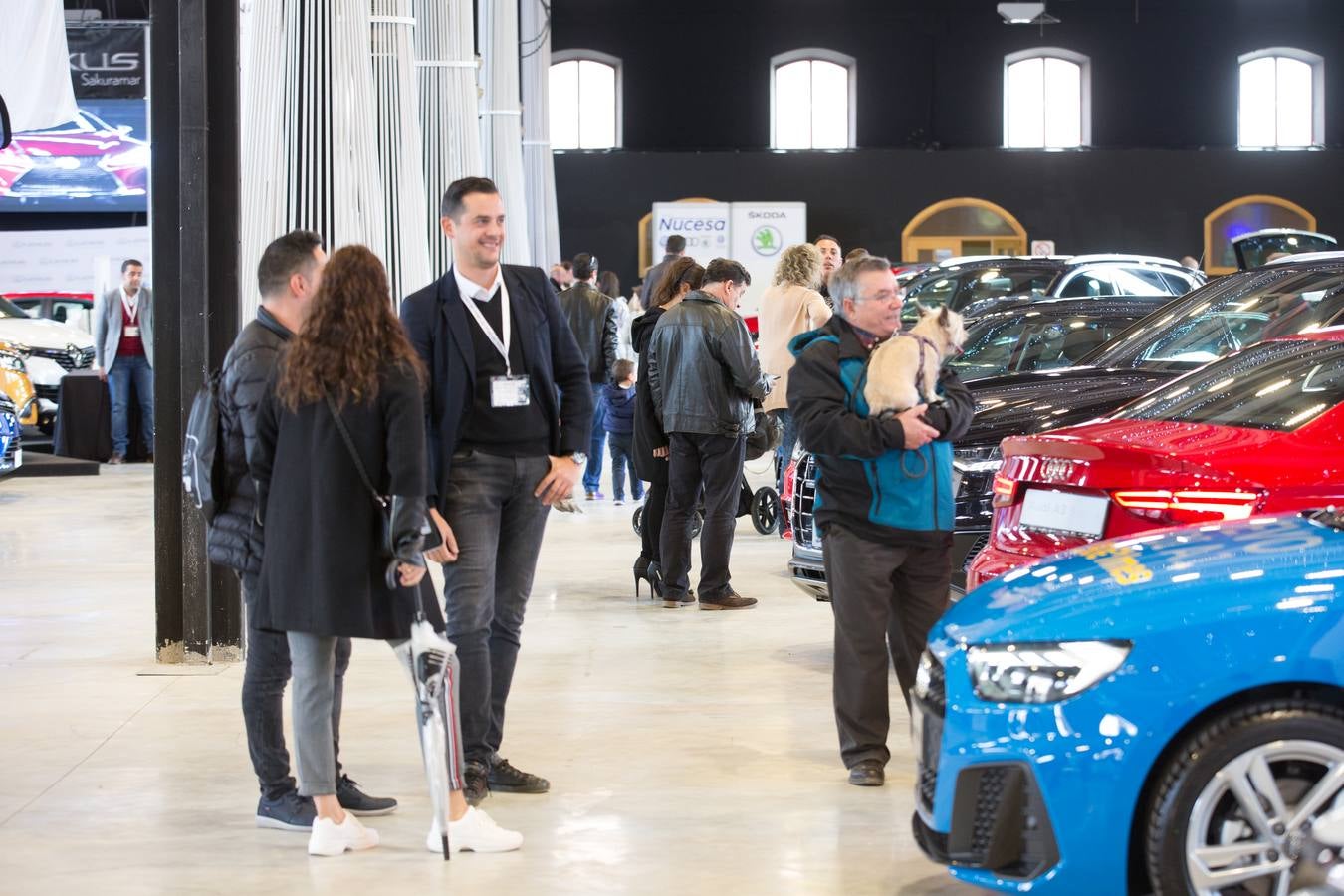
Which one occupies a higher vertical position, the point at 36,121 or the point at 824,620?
the point at 36,121

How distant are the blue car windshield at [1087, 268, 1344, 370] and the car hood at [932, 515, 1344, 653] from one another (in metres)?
3.98

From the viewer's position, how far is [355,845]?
15.5 feet

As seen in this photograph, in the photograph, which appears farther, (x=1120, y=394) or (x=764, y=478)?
(x=764, y=478)

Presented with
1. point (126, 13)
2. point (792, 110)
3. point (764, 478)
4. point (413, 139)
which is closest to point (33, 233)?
point (126, 13)

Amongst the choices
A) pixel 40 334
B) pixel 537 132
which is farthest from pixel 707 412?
pixel 537 132

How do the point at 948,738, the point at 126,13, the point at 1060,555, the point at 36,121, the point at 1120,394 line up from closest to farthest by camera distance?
the point at 948,738, the point at 1060,555, the point at 1120,394, the point at 36,121, the point at 126,13

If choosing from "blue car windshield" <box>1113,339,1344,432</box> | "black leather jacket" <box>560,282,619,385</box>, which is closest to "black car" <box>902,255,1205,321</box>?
"black leather jacket" <box>560,282,619,385</box>

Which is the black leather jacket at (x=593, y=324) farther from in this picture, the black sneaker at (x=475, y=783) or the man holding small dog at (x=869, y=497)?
the black sneaker at (x=475, y=783)

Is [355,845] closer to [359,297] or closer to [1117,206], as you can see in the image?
[359,297]

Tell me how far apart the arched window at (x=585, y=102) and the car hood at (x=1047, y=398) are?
2319 centimetres

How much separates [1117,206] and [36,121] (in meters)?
24.1

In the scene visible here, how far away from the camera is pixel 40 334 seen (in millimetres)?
18125

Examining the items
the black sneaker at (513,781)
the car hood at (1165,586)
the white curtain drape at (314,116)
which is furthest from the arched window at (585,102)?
the car hood at (1165,586)

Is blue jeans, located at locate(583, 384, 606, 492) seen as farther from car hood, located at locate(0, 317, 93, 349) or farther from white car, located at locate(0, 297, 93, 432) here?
car hood, located at locate(0, 317, 93, 349)
